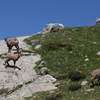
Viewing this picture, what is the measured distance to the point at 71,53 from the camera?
47.0 meters

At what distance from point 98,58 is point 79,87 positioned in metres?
9.86

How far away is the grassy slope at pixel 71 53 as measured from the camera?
35062 mm

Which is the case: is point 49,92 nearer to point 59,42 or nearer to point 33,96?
point 33,96

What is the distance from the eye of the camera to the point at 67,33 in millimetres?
56469

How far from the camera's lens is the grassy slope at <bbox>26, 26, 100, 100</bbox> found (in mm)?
35062

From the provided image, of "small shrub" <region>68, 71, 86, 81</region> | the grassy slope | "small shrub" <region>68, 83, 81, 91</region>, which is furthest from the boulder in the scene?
"small shrub" <region>68, 83, 81, 91</region>

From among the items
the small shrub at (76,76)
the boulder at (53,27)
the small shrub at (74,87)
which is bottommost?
the small shrub at (74,87)

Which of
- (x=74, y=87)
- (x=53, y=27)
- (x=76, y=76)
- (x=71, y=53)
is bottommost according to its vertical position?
(x=74, y=87)

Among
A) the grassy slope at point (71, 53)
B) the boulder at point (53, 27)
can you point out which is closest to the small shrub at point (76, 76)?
the grassy slope at point (71, 53)

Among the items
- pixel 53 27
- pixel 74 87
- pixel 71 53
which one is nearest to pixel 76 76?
pixel 74 87

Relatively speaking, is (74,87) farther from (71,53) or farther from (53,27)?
(53,27)

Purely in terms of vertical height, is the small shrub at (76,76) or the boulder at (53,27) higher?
the boulder at (53,27)

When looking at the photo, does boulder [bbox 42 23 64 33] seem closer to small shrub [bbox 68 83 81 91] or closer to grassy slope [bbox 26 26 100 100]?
grassy slope [bbox 26 26 100 100]

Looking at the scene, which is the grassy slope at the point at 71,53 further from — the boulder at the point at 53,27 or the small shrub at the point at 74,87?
the boulder at the point at 53,27
